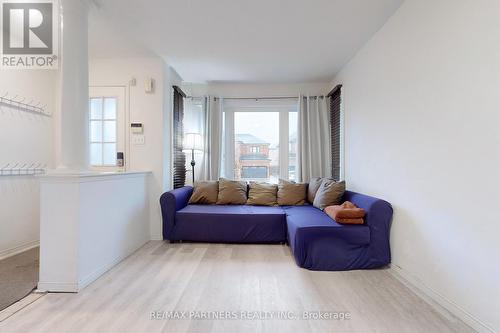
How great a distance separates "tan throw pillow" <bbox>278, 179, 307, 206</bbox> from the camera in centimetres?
378

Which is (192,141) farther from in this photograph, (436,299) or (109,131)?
(436,299)

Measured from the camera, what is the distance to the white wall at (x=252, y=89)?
14.2 feet

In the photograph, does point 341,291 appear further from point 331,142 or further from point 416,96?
point 331,142

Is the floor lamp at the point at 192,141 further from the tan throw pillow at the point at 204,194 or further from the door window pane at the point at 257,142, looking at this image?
the door window pane at the point at 257,142

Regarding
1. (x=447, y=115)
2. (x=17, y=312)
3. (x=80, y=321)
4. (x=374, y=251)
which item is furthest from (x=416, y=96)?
(x=17, y=312)

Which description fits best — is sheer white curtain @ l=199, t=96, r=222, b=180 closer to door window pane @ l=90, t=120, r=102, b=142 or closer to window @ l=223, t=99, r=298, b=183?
Result: window @ l=223, t=99, r=298, b=183

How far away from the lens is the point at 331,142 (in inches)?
166

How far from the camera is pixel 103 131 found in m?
3.47

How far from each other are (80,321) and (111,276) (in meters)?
0.67

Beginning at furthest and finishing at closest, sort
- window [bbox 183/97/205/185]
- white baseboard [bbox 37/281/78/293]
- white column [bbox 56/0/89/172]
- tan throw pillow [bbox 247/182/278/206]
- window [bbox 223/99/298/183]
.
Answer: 1. window [bbox 223/99/298/183]
2. window [bbox 183/97/205/185]
3. tan throw pillow [bbox 247/182/278/206]
4. white column [bbox 56/0/89/172]
5. white baseboard [bbox 37/281/78/293]

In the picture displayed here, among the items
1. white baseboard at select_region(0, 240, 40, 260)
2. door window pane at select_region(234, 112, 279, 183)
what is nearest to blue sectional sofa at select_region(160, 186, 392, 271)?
door window pane at select_region(234, 112, 279, 183)

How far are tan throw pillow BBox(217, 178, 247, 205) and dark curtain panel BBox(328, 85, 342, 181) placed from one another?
5.06 ft

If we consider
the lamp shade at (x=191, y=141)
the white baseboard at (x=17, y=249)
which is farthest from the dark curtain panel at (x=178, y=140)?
the white baseboard at (x=17, y=249)

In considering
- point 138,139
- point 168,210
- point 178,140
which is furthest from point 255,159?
point 138,139
